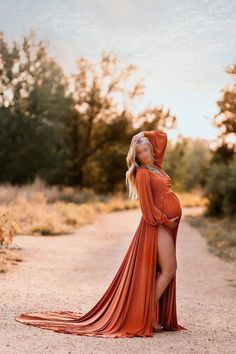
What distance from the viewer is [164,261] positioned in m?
6.16

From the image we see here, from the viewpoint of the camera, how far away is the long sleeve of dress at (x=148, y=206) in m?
6.08

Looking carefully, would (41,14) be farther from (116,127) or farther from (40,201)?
(116,127)

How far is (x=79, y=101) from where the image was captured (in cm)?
3631

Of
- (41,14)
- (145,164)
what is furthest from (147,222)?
(41,14)

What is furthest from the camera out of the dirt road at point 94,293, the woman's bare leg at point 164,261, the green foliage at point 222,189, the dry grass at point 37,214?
the green foliage at point 222,189

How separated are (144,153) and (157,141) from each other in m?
0.25

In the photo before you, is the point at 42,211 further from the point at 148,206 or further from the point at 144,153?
the point at 148,206

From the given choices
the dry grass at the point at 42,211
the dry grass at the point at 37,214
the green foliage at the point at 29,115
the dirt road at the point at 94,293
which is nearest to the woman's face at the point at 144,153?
the dirt road at the point at 94,293

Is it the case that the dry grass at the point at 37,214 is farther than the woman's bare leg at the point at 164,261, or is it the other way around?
the dry grass at the point at 37,214

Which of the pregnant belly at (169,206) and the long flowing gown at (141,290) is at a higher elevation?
the pregnant belly at (169,206)

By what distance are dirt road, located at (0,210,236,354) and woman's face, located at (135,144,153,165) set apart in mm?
1757

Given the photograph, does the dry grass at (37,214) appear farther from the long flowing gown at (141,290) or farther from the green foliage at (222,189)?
the green foliage at (222,189)

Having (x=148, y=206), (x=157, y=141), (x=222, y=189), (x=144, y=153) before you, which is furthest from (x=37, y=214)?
(x=148, y=206)

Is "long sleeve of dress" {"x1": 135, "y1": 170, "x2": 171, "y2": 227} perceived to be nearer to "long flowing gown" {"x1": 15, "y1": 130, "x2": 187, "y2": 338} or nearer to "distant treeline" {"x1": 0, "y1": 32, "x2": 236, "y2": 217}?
"long flowing gown" {"x1": 15, "y1": 130, "x2": 187, "y2": 338}
